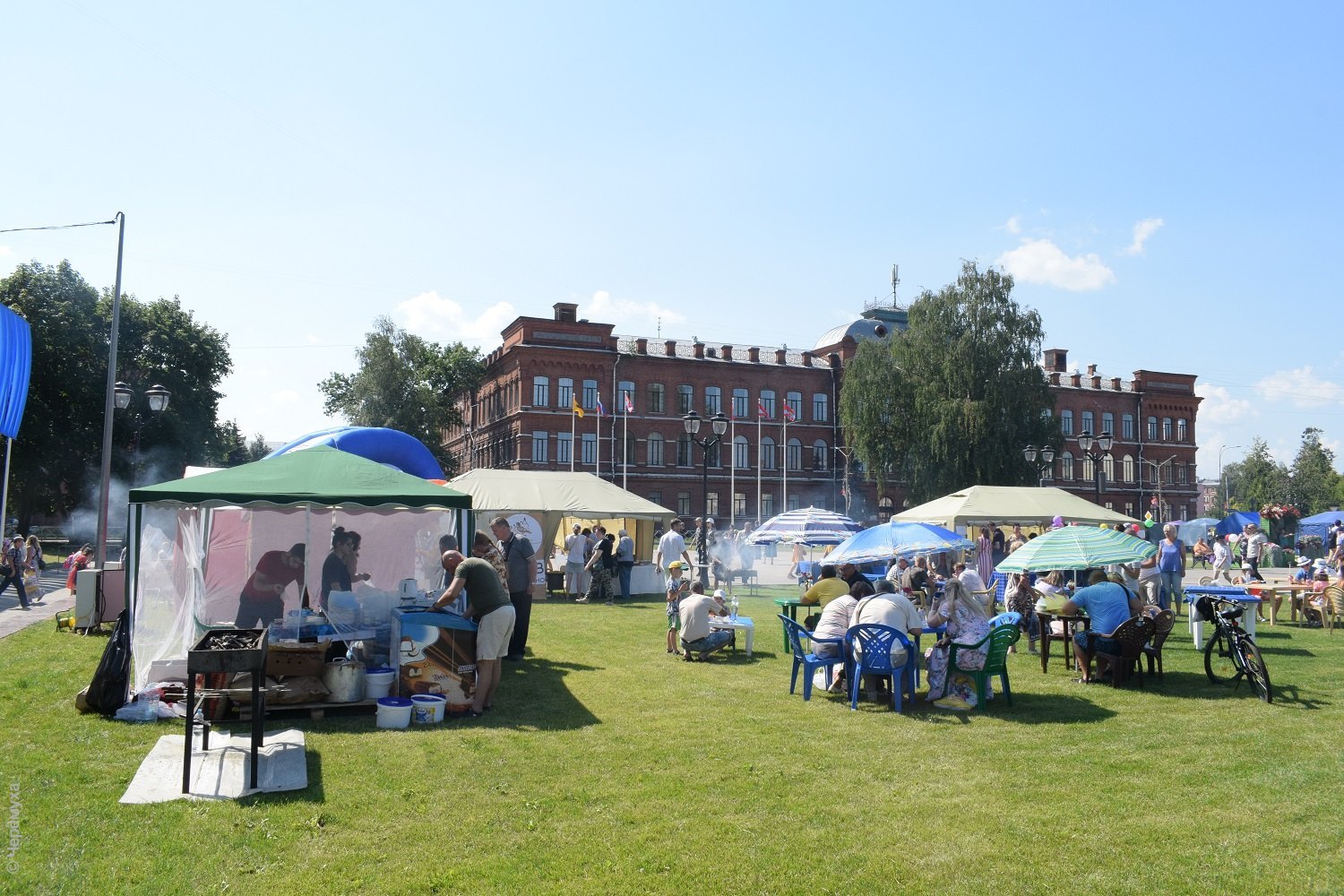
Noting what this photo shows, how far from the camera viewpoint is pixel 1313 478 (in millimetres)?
77875

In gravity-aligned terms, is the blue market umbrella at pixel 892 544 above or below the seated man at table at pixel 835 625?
above

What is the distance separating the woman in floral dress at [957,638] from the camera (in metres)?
9.77

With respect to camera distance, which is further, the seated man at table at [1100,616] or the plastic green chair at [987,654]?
the seated man at table at [1100,616]

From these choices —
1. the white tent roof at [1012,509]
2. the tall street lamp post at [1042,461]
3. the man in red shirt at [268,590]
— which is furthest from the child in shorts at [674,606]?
the tall street lamp post at [1042,461]

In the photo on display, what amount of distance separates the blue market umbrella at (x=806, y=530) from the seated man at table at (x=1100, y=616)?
12.4 meters

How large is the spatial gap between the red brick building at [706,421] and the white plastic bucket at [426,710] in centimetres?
4657

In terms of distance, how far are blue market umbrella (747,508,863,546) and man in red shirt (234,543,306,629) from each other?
1474 cm

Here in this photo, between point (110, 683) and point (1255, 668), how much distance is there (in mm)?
11479

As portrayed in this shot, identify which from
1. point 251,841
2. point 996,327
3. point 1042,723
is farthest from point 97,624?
point 996,327

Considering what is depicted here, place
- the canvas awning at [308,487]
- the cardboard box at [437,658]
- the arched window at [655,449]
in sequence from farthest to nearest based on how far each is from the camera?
1. the arched window at [655,449]
2. the canvas awning at [308,487]
3. the cardboard box at [437,658]

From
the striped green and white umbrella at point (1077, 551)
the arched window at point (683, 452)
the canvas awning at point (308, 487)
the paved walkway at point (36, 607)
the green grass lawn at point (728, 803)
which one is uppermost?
the arched window at point (683, 452)

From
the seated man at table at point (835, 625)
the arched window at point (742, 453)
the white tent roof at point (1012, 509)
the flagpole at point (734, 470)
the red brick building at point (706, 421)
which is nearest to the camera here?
the seated man at table at point (835, 625)

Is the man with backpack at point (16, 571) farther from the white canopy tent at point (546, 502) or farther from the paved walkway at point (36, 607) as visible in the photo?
the white canopy tent at point (546, 502)

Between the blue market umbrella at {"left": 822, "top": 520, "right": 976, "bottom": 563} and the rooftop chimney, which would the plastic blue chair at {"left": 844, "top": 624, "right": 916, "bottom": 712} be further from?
the rooftop chimney
